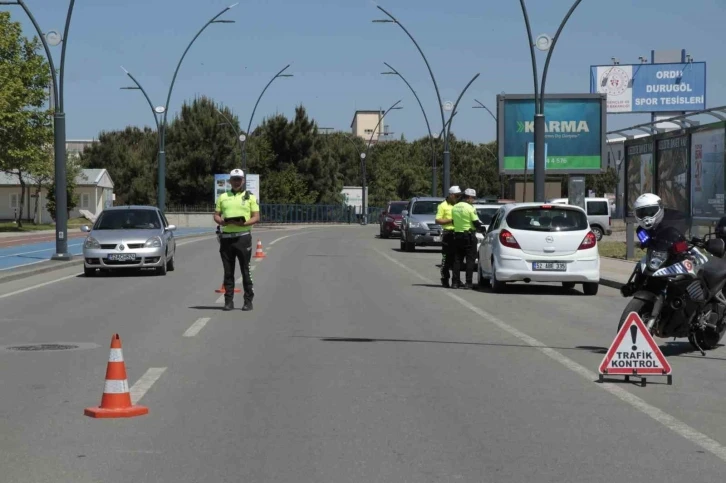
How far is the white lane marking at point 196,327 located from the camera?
13.3 meters

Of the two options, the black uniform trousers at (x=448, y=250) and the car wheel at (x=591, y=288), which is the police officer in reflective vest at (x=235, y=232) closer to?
the black uniform trousers at (x=448, y=250)

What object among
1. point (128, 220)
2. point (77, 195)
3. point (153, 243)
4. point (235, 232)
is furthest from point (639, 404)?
point (77, 195)

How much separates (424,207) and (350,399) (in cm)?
3187

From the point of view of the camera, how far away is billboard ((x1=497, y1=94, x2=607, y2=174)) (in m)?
57.2

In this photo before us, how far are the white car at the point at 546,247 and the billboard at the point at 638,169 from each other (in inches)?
626

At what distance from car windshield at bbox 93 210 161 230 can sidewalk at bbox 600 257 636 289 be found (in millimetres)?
9687

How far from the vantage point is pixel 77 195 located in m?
98.8

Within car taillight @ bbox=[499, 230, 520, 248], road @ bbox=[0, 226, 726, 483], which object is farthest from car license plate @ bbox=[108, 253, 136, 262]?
car taillight @ bbox=[499, 230, 520, 248]

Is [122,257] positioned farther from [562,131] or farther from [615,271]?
[562,131]

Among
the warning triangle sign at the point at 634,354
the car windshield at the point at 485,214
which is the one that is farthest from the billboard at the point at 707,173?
the warning triangle sign at the point at 634,354

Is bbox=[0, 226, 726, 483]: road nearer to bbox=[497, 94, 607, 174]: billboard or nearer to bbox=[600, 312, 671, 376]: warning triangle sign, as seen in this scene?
bbox=[600, 312, 671, 376]: warning triangle sign

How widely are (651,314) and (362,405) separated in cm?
356

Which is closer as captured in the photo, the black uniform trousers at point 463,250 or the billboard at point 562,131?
the black uniform trousers at point 463,250

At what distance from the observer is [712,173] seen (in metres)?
30.2
